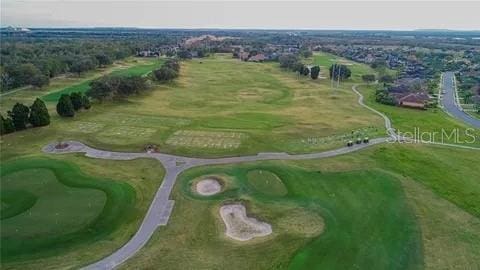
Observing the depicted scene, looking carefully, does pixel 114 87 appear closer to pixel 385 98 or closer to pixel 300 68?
pixel 385 98

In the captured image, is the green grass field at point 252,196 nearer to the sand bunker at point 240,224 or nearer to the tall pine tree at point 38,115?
the sand bunker at point 240,224

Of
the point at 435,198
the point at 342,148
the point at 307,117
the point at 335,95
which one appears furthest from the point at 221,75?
the point at 435,198

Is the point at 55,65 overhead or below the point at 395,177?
overhead

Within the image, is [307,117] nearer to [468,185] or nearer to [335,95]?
[335,95]

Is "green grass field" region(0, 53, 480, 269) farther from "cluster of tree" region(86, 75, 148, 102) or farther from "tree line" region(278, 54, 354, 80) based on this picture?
"tree line" region(278, 54, 354, 80)

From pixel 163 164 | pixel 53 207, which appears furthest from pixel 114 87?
pixel 53 207

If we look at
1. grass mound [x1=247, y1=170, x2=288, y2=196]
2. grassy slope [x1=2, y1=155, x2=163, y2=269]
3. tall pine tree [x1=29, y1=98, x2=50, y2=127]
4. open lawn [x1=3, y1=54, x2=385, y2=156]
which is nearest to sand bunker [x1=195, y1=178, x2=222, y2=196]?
grass mound [x1=247, y1=170, x2=288, y2=196]
